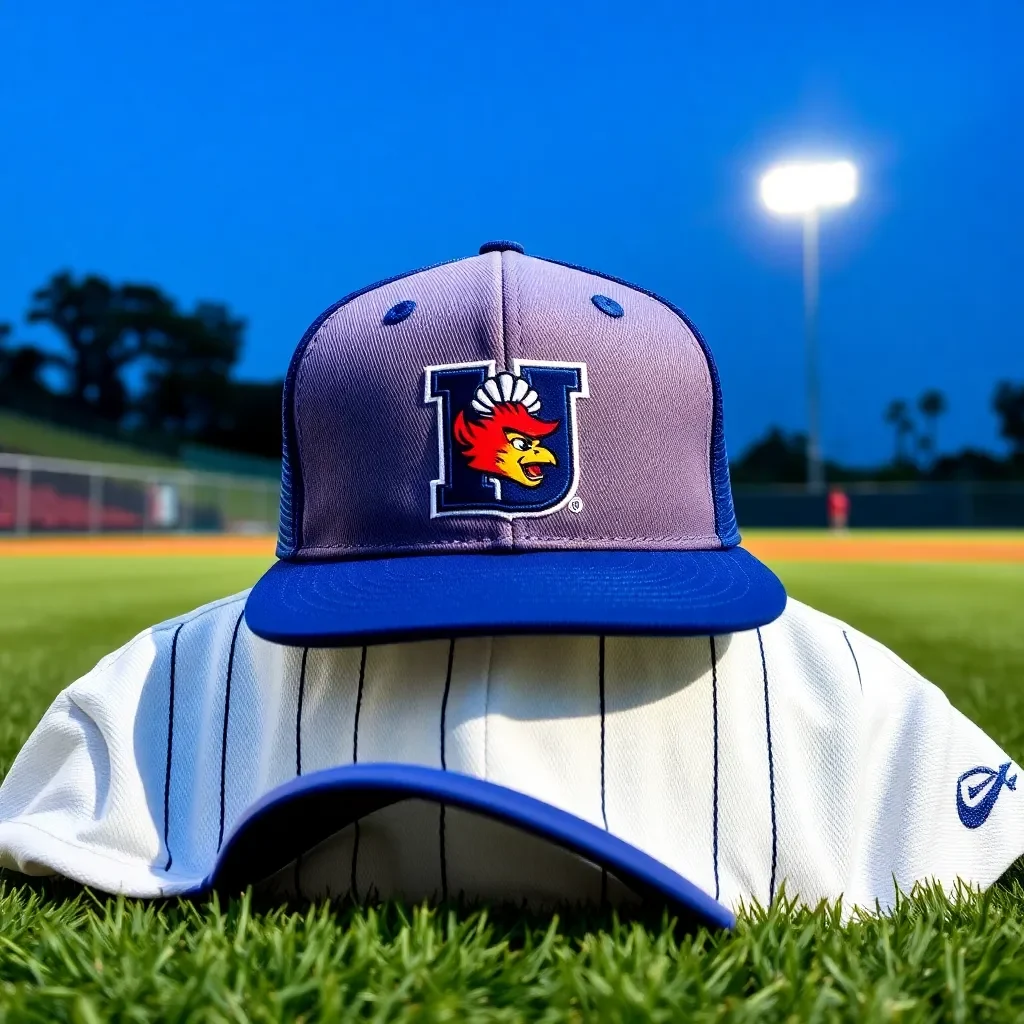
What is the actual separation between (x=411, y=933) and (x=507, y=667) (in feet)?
0.74

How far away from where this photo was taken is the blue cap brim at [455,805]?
2.51 ft

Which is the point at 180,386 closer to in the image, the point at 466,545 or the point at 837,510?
the point at 837,510

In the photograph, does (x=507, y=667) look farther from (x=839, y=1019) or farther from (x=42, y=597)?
(x=42, y=597)

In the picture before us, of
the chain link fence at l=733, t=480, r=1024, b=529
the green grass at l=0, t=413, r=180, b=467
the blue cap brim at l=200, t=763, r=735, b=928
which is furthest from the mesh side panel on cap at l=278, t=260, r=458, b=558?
the chain link fence at l=733, t=480, r=1024, b=529

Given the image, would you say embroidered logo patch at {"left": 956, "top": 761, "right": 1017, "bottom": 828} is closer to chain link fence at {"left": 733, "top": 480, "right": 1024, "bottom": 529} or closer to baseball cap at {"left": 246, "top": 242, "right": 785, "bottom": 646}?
baseball cap at {"left": 246, "top": 242, "right": 785, "bottom": 646}

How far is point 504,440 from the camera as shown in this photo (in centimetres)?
96

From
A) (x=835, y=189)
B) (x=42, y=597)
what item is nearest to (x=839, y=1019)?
(x=42, y=597)

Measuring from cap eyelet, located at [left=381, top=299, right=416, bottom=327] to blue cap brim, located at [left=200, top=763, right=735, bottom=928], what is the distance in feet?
1.46

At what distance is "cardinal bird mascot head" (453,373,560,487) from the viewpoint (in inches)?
37.8

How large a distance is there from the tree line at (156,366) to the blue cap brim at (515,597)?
112ft

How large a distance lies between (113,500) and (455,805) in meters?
18.7

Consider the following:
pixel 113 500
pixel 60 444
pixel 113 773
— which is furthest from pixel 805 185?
pixel 113 773

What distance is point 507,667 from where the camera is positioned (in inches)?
35.9

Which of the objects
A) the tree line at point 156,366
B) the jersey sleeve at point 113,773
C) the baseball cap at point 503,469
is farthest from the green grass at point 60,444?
the baseball cap at point 503,469
